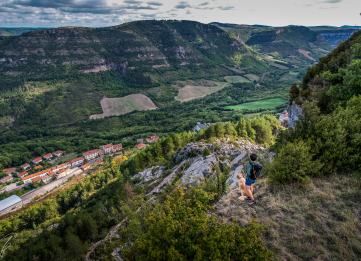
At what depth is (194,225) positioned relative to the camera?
6.15 metres

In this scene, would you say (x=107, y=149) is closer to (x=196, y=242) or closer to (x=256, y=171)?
(x=256, y=171)

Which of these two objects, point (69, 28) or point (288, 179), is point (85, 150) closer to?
point (288, 179)

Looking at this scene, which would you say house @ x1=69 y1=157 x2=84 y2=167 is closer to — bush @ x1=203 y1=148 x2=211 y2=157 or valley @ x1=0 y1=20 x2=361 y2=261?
valley @ x1=0 y1=20 x2=361 y2=261

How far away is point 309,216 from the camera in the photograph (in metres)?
8.24

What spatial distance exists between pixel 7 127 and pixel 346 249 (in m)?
169

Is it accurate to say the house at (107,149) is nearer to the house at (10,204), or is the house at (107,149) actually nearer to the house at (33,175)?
the house at (33,175)

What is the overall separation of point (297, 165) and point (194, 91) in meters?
177

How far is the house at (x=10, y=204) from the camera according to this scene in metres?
56.9

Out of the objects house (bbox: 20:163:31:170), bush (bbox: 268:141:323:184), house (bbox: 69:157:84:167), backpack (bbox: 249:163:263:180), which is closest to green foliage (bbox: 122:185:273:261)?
backpack (bbox: 249:163:263:180)

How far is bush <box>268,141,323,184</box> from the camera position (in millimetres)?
9906

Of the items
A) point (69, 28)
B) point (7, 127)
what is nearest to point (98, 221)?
point (7, 127)

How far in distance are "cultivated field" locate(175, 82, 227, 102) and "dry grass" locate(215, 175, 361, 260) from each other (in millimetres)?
159648

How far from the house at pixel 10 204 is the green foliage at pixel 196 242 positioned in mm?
75251

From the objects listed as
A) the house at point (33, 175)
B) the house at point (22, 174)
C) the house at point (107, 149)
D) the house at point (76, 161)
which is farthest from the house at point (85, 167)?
the house at point (22, 174)
